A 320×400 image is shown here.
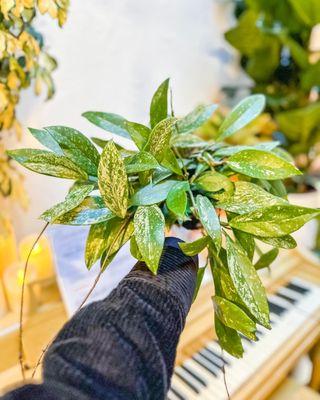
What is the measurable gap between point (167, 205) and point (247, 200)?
4.5 inches

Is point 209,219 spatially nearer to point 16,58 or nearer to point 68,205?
point 68,205

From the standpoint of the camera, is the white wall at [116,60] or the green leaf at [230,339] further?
the white wall at [116,60]

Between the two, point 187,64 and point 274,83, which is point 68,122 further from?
point 274,83

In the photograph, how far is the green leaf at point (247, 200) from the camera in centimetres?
42

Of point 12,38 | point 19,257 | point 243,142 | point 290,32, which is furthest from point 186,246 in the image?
point 290,32

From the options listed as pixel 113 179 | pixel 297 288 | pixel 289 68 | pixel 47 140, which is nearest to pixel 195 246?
pixel 113 179

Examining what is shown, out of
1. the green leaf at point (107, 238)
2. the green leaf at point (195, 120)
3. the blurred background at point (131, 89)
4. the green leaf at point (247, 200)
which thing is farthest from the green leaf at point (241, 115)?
the blurred background at point (131, 89)

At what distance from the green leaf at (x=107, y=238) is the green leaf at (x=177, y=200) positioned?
0.23 feet

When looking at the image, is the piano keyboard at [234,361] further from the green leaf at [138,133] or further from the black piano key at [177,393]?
the green leaf at [138,133]

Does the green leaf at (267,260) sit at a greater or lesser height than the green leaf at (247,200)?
lesser

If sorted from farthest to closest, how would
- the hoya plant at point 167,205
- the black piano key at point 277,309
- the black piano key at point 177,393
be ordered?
the black piano key at point 277,309 < the black piano key at point 177,393 < the hoya plant at point 167,205

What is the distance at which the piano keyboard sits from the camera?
80 centimetres

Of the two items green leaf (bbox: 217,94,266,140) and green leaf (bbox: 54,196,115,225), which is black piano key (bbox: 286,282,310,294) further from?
green leaf (bbox: 54,196,115,225)

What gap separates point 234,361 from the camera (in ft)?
2.84
